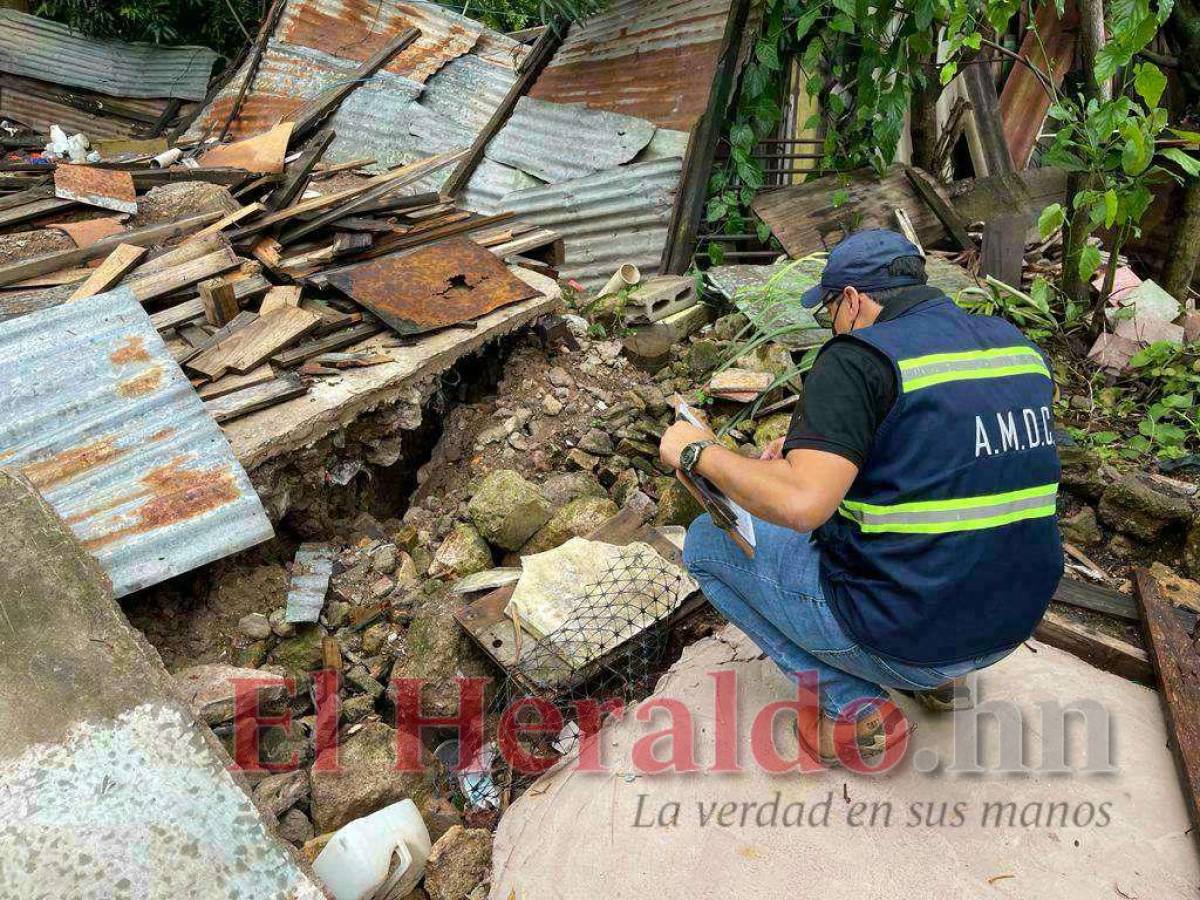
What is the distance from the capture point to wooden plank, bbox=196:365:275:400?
12.3 feet

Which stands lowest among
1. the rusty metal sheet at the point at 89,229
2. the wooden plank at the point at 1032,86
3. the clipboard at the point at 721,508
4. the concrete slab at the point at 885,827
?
the concrete slab at the point at 885,827

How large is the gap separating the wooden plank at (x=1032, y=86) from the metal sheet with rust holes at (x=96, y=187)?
21.3ft

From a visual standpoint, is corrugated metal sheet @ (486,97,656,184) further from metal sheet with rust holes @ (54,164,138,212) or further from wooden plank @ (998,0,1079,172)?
wooden plank @ (998,0,1079,172)

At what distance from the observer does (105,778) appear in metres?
2.04

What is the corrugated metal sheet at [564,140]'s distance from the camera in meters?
6.18

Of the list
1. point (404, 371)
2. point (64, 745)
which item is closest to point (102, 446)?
point (404, 371)

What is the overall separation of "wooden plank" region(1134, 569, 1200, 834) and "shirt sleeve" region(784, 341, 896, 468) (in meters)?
1.53

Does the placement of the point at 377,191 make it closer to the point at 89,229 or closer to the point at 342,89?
the point at 89,229

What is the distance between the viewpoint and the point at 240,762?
2967 mm

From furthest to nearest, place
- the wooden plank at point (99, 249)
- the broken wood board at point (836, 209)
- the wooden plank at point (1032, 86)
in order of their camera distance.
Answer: the wooden plank at point (1032, 86) → the broken wood board at point (836, 209) → the wooden plank at point (99, 249)

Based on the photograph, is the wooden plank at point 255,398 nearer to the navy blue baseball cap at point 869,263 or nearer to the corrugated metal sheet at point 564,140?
the navy blue baseball cap at point 869,263

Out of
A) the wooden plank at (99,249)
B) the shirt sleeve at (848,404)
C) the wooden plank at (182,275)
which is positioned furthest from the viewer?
the wooden plank at (99,249)

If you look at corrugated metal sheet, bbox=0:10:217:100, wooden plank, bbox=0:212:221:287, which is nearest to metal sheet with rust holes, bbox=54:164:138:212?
wooden plank, bbox=0:212:221:287

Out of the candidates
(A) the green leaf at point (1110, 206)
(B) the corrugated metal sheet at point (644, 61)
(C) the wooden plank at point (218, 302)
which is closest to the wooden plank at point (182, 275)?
(C) the wooden plank at point (218, 302)
